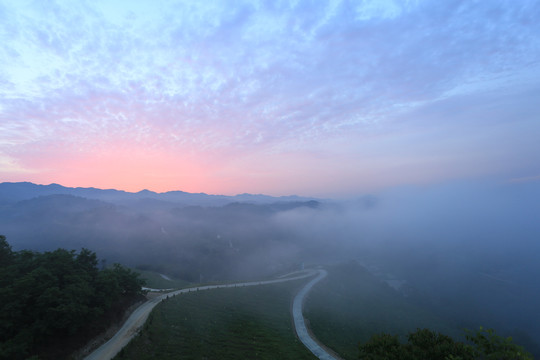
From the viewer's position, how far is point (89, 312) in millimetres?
32500

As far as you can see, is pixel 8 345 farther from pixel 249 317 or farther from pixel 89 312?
pixel 249 317

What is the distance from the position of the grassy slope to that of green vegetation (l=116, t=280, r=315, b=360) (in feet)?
22.5

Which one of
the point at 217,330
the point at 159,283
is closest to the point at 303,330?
the point at 217,330

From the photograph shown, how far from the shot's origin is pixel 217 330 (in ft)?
126

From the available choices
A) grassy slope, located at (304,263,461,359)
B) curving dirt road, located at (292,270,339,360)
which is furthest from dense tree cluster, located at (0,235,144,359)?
grassy slope, located at (304,263,461,359)

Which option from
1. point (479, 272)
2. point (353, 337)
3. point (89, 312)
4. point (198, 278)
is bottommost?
point (479, 272)

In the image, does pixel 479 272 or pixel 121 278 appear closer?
pixel 121 278

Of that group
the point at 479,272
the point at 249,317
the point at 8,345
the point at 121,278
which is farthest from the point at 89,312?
the point at 479,272

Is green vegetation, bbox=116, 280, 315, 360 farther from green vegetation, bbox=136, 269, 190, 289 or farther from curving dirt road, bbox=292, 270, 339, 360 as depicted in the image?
green vegetation, bbox=136, 269, 190, 289

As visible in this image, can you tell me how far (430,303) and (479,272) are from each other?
90.1 m

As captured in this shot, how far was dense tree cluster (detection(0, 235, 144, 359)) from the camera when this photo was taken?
27156 mm

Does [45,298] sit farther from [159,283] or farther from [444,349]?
[159,283]

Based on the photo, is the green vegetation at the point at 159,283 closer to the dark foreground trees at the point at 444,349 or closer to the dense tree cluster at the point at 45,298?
the dense tree cluster at the point at 45,298

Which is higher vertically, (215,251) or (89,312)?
(89,312)
